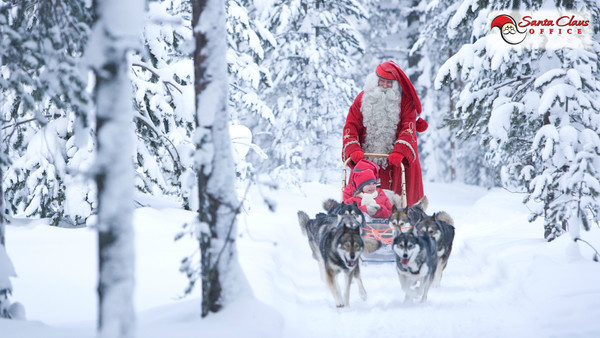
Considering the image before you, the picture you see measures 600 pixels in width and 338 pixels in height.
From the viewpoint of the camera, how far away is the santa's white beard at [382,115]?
326 inches

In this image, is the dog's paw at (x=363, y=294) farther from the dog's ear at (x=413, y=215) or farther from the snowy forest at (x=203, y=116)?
the snowy forest at (x=203, y=116)

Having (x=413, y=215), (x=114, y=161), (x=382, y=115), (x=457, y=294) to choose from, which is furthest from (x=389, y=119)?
(x=114, y=161)

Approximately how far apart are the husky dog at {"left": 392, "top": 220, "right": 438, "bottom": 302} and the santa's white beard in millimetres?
3175

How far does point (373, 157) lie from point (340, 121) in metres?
8.27

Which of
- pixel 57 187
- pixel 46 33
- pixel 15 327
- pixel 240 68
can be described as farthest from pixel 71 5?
pixel 240 68

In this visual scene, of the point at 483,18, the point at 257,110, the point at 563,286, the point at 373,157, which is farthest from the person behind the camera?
the point at 257,110

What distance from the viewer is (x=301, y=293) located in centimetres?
577

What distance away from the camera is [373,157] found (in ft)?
27.2

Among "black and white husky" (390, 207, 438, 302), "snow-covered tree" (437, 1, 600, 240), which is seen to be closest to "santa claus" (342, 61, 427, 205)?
"snow-covered tree" (437, 1, 600, 240)

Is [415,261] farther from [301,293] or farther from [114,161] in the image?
[114,161]

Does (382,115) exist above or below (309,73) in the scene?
below

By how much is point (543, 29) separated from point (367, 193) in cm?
336

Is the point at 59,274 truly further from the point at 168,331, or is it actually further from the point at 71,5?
the point at 71,5

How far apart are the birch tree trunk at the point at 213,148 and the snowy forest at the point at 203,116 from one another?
0.01m
